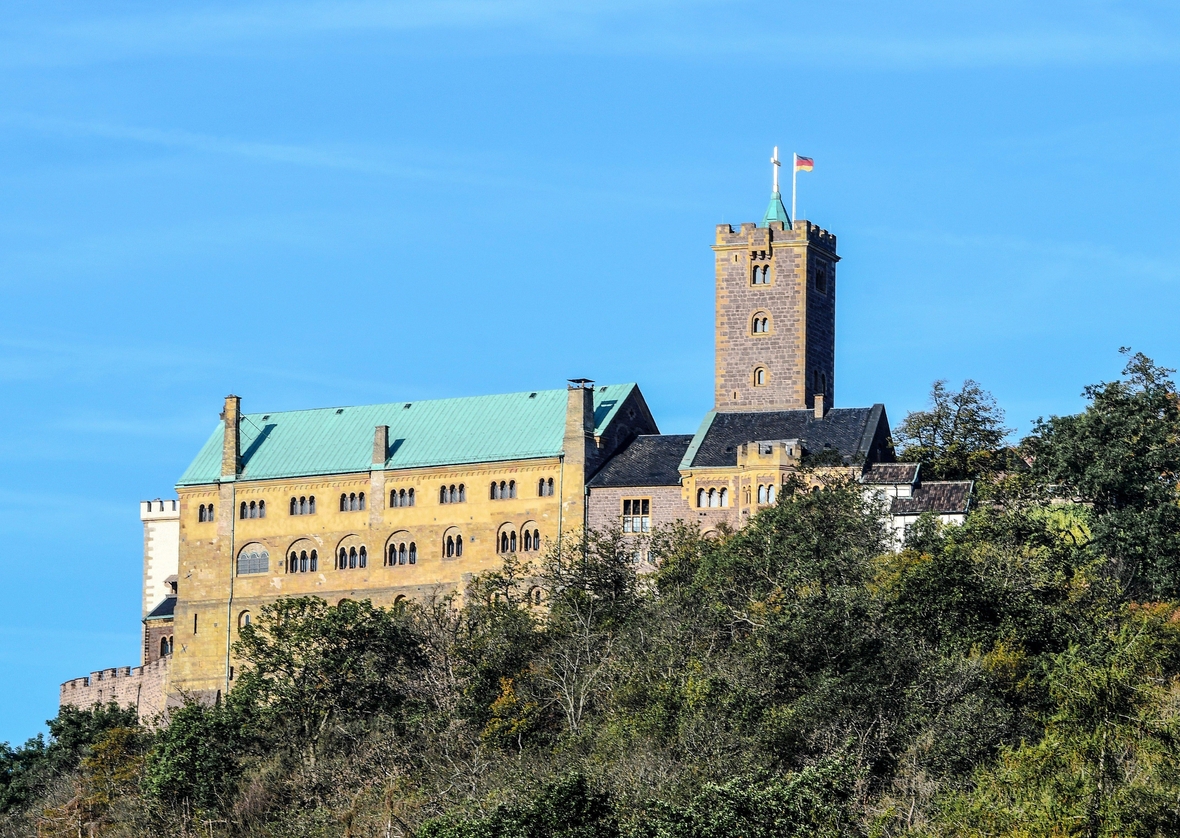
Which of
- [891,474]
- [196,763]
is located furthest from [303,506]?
[196,763]

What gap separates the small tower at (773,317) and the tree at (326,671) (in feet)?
77.3

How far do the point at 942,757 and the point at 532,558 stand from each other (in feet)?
124

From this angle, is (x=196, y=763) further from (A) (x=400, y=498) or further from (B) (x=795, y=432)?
(B) (x=795, y=432)

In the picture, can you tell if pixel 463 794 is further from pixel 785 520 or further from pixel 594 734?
pixel 785 520

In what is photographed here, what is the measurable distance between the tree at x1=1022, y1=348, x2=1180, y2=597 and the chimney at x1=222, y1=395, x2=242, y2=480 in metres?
37.5

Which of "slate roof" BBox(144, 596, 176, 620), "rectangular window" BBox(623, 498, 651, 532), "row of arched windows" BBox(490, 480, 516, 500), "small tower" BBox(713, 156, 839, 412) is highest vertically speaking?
"small tower" BBox(713, 156, 839, 412)

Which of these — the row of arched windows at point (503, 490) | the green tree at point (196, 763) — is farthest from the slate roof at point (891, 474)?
the green tree at point (196, 763)

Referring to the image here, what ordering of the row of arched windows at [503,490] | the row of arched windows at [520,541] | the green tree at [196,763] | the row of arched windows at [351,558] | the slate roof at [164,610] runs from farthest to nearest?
the slate roof at [164,610]
the row of arched windows at [351,558]
the row of arched windows at [503,490]
the row of arched windows at [520,541]
the green tree at [196,763]

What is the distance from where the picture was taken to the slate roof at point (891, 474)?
94875 mm

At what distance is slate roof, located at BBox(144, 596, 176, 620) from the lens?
11631cm

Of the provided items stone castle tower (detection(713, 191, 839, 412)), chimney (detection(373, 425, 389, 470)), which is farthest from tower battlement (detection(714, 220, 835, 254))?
chimney (detection(373, 425, 389, 470))

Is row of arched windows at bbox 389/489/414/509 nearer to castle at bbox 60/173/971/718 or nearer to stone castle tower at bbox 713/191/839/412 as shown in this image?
castle at bbox 60/173/971/718

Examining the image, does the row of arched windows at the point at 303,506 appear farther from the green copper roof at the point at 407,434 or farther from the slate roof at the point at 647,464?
the slate roof at the point at 647,464

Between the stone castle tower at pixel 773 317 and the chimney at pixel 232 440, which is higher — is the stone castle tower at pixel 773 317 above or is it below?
above
